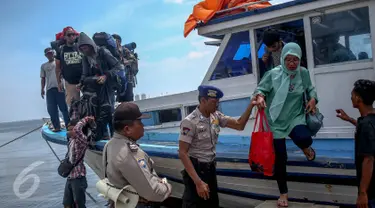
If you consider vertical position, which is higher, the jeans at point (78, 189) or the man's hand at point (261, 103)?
the man's hand at point (261, 103)

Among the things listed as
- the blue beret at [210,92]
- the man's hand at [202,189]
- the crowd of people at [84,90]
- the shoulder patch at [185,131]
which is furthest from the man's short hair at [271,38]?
the crowd of people at [84,90]

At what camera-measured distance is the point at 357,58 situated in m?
3.65

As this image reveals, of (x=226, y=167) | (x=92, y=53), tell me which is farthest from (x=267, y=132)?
(x=92, y=53)

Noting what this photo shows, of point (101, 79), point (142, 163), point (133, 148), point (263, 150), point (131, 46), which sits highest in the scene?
point (131, 46)

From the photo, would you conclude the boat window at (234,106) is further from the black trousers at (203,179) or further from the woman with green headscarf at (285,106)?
the black trousers at (203,179)

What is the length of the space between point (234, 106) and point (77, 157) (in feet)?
7.14

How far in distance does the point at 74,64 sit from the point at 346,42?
4.02 m

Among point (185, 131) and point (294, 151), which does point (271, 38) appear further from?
point (185, 131)

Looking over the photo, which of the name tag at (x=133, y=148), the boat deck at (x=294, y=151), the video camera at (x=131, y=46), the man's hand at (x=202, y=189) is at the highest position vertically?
the video camera at (x=131, y=46)

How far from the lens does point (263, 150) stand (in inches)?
120

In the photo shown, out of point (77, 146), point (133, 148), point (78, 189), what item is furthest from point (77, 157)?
point (133, 148)

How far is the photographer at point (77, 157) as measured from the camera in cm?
456

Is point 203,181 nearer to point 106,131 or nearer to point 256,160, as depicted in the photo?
point 256,160

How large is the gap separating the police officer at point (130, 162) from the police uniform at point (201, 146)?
24.7 inches
